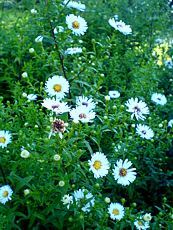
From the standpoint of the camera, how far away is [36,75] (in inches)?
111

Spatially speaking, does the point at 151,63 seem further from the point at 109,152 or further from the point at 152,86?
the point at 109,152

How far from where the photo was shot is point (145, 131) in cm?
203

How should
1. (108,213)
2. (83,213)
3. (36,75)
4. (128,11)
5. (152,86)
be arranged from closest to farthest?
(83,213)
(108,213)
(152,86)
(36,75)
(128,11)

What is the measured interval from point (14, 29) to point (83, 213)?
6.62ft

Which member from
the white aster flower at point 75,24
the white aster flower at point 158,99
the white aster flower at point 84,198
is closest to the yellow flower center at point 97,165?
the white aster flower at point 84,198

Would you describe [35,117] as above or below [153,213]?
above

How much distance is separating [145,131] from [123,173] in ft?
0.94

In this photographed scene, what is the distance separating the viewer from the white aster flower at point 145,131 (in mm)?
2012

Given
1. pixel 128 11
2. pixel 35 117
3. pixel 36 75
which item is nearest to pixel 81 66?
pixel 35 117

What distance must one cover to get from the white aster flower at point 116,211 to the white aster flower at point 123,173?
13cm

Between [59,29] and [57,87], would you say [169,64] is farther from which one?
[57,87]

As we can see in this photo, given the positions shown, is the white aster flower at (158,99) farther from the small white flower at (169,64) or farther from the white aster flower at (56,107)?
the white aster flower at (56,107)

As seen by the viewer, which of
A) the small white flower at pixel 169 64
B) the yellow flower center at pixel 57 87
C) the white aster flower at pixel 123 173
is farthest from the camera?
the small white flower at pixel 169 64

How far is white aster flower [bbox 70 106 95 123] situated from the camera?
1721 millimetres
